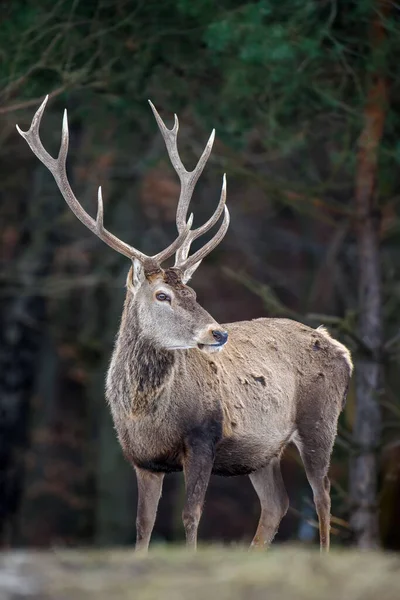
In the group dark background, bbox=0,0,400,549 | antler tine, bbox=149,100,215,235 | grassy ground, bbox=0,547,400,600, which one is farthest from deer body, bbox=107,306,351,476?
grassy ground, bbox=0,547,400,600

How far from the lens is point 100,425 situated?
17.7 m

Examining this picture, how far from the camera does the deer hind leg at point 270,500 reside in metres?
8.91

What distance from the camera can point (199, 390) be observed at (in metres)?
8.02

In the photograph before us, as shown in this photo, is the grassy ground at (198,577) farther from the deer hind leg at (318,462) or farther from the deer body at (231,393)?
the deer hind leg at (318,462)

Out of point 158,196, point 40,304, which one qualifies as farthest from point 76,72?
point 158,196

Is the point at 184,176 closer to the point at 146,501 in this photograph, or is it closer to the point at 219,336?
the point at 219,336

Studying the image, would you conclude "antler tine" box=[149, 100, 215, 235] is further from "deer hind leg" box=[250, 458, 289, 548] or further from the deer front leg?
"deer hind leg" box=[250, 458, 289, 548]

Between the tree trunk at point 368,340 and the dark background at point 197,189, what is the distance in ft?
0.06

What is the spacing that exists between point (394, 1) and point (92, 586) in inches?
285

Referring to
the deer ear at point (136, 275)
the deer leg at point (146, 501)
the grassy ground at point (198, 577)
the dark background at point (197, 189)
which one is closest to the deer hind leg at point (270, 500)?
the deer leg at point (146, 501)

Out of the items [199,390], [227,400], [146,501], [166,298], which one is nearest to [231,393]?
[227,400]

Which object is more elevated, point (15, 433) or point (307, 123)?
point (307, 123)

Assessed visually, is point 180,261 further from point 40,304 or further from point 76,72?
point 40,304

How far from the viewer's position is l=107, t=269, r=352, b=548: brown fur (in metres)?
7.87
